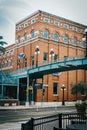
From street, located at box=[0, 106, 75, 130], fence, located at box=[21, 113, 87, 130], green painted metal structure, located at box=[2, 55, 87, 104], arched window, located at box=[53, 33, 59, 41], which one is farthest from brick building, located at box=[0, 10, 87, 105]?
fence, located at box=[21, 113, 87, 130]

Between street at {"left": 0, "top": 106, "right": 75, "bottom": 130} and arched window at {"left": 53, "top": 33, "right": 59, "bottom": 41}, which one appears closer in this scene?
street at {"left": 0, "top": 106, "right": 75, "bottom": 130}

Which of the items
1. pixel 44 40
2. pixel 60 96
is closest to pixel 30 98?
pixel 60 96

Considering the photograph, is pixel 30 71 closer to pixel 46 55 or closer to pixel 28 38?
pixel 46 55

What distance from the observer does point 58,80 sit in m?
60.2

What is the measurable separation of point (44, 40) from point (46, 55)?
3.11 metres

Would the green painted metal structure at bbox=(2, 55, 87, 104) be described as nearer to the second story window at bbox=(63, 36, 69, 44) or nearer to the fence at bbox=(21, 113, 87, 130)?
the second story window at bbox=(63, 36, 69, 44)

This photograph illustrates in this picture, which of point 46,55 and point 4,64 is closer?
point 46,55

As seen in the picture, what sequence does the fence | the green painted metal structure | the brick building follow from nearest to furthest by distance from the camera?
the fence
the green painted metal structure
the brick building

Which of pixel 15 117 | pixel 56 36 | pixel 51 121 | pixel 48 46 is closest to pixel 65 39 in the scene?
pixel 56 36

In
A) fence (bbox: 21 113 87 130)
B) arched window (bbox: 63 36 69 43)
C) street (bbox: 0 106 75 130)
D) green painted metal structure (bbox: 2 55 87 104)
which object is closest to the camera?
fence (bbox: 21 113 87 130)

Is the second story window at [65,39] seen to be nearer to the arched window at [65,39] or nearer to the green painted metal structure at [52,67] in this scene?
the arched window at [65,39]

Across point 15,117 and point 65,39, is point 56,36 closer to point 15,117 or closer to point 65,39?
point 65,39

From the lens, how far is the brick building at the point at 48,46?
58.5 m

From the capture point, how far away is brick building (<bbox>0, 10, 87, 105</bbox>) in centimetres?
5847
